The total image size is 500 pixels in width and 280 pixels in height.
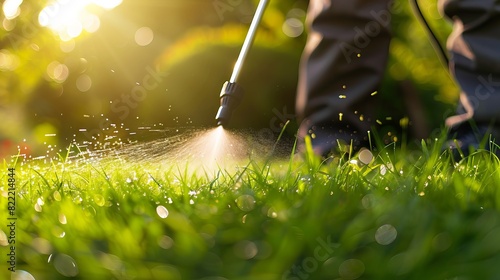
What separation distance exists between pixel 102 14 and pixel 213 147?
208 cm

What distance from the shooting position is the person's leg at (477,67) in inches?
70.7

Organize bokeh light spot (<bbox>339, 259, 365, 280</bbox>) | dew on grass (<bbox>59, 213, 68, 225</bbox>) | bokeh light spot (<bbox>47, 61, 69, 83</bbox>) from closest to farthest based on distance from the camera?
bokeh light spot (<bbox>339, 259, 365, 280</bbox>) < dew on grass (<bbox>59, 213, 68, 225</bbox>) < bokeh light spot (<bbox>47, 61, 69, 83</bbox>)

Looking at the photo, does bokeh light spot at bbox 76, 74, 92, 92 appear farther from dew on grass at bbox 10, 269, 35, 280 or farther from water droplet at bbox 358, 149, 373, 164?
dew on grass at bbox 10, 269, 35, 280

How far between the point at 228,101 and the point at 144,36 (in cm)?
186

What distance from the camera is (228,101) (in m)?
1.70

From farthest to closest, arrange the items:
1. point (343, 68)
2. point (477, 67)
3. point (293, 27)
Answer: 1. point (293, 27)
2. point (343, 68)
3. point (477, 67)

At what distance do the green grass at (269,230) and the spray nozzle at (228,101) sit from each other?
0.43 meters

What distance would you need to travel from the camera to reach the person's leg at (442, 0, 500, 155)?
5.90 feet

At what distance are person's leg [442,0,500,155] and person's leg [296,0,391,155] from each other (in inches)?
9.0

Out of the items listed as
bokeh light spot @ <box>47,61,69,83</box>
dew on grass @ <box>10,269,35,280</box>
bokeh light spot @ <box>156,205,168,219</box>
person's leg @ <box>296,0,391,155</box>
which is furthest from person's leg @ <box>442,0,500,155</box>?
bokeh light spot @ <box>47,61,69,83</box>

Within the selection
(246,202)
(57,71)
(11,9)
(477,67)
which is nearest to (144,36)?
(57,71)


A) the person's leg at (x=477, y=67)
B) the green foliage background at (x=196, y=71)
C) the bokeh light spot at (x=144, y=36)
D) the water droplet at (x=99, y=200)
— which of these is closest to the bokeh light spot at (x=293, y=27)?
the green foliage background at (x=196, y=71)

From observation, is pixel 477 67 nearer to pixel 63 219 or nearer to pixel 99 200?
pixel 99 200

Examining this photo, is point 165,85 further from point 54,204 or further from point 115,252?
point 115,252
